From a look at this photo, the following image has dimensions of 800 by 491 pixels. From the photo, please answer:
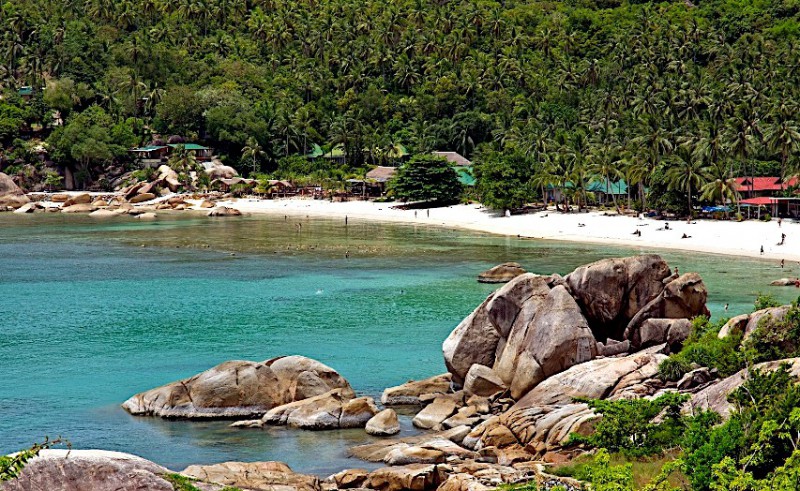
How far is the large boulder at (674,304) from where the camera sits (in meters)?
30.1

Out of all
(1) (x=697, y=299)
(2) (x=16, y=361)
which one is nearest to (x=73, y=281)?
(2) (x=16, y=361)

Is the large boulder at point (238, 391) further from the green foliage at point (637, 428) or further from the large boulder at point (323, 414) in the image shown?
the green foliage at point (637, 428)

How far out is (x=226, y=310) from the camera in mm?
48469

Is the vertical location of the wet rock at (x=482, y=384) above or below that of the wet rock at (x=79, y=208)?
below

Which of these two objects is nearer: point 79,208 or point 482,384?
point 482,384

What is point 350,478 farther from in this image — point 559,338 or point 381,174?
point 381,174

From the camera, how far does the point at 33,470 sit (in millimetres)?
14352

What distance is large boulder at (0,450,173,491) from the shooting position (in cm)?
1436

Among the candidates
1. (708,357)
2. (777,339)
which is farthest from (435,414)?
(777,339)

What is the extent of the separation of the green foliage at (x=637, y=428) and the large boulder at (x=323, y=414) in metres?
7.61

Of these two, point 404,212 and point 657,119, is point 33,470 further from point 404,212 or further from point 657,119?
point 657,119

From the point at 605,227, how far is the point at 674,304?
50065mm

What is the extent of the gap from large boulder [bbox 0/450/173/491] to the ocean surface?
938 centimetres

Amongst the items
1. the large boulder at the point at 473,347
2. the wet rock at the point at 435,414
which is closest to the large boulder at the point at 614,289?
the large boulder at the point at 473,347
